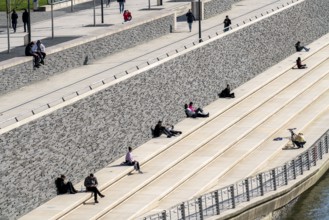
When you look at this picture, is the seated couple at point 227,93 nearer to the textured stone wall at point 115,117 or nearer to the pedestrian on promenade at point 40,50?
the textured stone wall at point 115,117

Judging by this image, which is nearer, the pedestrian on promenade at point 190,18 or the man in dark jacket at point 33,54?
the man in dark jacket at point 33,54

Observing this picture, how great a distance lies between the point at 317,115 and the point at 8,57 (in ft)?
51.0

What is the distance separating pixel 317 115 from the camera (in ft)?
219

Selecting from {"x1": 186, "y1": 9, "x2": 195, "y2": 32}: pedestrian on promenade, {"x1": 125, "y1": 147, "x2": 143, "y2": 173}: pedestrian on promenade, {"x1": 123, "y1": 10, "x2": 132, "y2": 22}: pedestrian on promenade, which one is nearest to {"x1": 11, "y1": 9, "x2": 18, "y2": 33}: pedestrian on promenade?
{"x1": 123, "y1": 10, "x2": 132, "y2": 22}: pedestrian on promenade

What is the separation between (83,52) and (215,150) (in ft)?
27.1

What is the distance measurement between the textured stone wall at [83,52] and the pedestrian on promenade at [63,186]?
6.35 m

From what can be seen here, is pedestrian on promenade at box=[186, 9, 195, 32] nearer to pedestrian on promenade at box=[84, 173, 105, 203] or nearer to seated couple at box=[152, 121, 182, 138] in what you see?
seated couple at box=[152, 121, 182, 138]

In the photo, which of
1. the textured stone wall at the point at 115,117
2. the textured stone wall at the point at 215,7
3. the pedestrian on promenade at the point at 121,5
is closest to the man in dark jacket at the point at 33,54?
the textured stone wall at the point at 115,117

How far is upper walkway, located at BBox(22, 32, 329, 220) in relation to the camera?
48031mm

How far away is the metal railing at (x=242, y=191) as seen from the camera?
1785 inches

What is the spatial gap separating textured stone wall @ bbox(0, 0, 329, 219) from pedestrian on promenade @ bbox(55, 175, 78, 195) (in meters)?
0.21

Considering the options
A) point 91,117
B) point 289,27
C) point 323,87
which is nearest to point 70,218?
point 91,117

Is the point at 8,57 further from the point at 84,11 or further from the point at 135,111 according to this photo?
the point at 84,11

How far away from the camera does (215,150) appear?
57.1 m
